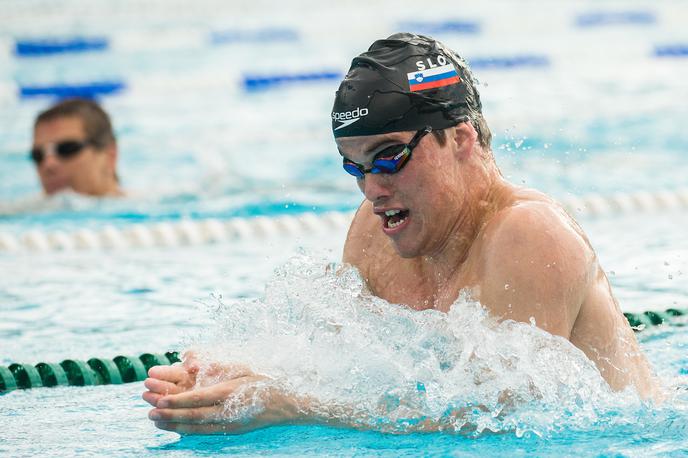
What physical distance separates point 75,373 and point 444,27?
10.2 meters

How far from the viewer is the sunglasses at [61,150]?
20.1 ft

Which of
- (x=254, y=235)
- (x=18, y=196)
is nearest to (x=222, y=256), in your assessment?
(x=254, y=235)

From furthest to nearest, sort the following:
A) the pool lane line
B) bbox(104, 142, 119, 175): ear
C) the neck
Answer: bbox(104, 142, 119, 175): ear < the pool lane line < the neck

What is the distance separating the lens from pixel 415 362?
2.52 meters

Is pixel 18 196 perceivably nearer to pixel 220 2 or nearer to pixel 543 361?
pixel 543 361

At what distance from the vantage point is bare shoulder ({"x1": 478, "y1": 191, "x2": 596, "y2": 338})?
7.23 feet

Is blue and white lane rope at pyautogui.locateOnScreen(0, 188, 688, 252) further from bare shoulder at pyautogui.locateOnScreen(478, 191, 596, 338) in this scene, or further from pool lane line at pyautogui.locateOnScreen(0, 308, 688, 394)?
bare shoulder at pyautogui.locateOnScreen(478, 191, 596, 338)

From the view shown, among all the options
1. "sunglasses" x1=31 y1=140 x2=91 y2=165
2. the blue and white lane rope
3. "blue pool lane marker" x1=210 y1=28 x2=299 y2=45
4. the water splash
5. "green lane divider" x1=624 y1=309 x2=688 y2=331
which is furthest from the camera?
"blue pool lane marker" x1=210 y1=28 x2=299 y2=45

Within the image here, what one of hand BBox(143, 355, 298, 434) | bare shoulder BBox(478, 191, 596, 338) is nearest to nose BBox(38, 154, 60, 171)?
hand BBox(143, 355, 298, 434)

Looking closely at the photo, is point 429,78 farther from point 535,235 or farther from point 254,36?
point 254,36

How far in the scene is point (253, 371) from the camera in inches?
97.3

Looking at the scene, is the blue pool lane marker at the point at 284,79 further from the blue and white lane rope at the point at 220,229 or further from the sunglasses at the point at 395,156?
the sunglasses at the point at 395,156

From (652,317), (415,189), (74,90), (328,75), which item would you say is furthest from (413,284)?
(328,75)

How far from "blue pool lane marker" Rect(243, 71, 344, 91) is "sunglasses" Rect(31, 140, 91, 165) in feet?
13.6
